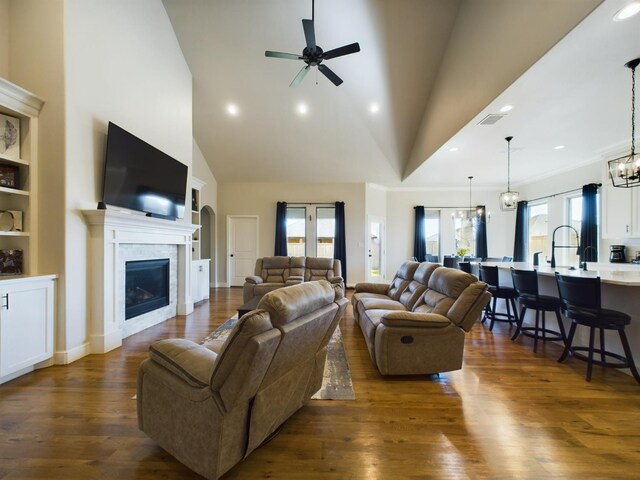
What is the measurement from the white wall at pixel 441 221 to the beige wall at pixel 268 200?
1348mm

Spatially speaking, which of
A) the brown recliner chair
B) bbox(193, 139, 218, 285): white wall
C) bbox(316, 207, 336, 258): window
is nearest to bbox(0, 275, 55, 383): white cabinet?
the brown recliner chair

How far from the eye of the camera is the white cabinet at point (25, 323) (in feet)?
7.63

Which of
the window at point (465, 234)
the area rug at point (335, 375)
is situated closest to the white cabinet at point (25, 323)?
the area rug at point (335, 375)

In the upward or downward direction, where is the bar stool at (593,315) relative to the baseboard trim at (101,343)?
upward

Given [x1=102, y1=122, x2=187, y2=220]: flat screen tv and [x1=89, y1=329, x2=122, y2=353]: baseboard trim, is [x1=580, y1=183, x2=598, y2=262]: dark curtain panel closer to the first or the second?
[x1=102, y1=122, x2=187, y2=220]: flat screen tv

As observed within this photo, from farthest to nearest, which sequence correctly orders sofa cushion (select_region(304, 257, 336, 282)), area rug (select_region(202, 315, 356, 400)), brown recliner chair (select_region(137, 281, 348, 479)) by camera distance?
Result: sofa cushion (select_region(304, 257, 336, 282)), area rug (select_region(202, 315, 356, 400)), brown recliner chair (select_region(137, 281, 348, 479))

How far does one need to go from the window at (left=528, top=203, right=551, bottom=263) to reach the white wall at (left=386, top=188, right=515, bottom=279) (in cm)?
69

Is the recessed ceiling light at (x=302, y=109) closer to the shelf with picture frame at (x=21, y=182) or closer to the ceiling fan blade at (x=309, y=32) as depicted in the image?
the ceiling fan blade at (x=309, y=32)

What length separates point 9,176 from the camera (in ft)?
8.83

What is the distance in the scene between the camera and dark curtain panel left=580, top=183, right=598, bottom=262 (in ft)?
17.7

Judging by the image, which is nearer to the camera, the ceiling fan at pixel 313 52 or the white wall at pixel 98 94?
the white wall at pixel 98 94

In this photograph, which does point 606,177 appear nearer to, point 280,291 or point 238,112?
point 280,291

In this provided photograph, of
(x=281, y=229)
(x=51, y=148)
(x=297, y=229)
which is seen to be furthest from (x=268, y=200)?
(x=51, y=148)

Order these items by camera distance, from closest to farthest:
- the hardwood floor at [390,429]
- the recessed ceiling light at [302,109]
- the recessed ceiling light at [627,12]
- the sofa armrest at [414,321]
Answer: the hardwood floor at [390,429]
the recessed ceiling light at [627,12]
the sofa armrest at [414,321]
the recessed ceiling light at [302,109]
